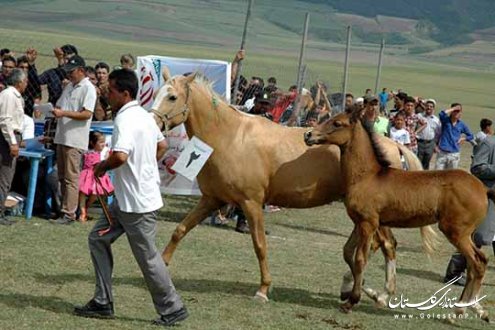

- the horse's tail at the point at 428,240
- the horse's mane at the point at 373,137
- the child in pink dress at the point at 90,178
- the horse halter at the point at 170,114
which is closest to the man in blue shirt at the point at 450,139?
the child in pink dress at the point at 90,178

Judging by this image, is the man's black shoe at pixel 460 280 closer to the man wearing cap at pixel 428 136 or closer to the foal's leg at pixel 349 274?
the foal's leg at pixel 349 274

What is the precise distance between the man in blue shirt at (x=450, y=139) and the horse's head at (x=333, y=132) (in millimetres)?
9670

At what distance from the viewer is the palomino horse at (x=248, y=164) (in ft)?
36.1

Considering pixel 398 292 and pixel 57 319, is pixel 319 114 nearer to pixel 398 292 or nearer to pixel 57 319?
pixel 398 292

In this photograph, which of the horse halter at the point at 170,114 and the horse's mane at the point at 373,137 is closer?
the horse's mane at the point at 373,137

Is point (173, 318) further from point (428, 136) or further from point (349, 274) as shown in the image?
point (428, 136)

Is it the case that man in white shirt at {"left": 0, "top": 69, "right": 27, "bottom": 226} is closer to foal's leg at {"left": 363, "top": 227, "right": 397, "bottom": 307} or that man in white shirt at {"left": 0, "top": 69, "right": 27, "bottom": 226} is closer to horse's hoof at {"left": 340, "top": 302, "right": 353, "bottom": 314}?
foal's leg at {"left": 363, "top": 227, "right": 397, "bottom": 307}

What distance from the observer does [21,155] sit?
14273 mm

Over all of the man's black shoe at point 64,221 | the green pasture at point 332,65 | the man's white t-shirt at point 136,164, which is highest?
the man's white t-shirt at point 136,164

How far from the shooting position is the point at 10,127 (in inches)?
527

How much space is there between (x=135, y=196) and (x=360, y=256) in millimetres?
2537

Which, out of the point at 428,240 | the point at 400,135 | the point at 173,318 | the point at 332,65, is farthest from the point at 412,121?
the point at 332,65

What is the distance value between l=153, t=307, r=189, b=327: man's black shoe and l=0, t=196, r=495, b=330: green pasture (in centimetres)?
11

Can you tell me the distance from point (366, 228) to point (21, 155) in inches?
222
